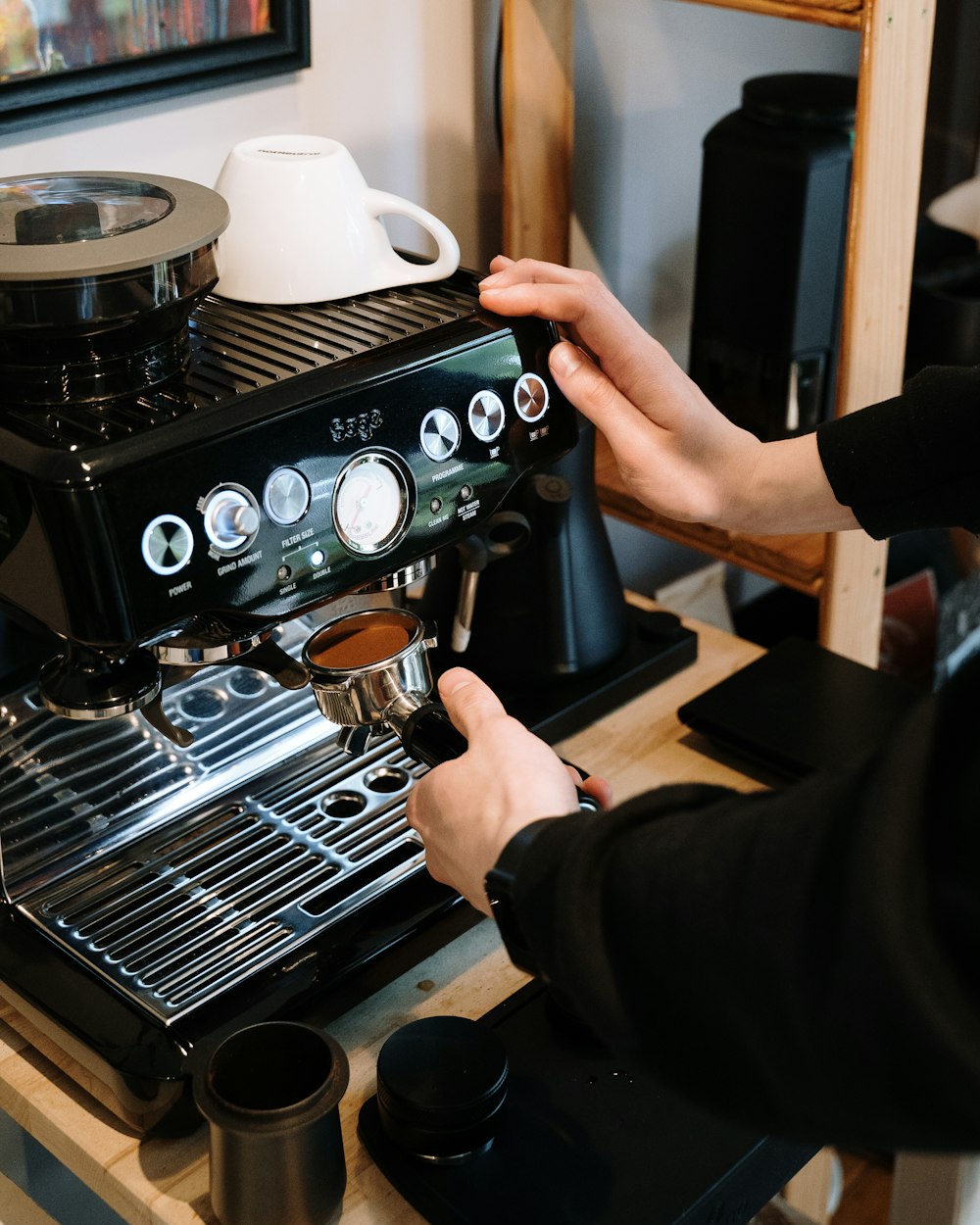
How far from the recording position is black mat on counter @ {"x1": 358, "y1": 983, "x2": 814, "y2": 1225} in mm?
704

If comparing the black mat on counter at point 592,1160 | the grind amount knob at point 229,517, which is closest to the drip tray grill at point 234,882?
the black mat on counter at point 592,1160

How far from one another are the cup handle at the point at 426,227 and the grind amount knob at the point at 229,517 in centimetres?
23

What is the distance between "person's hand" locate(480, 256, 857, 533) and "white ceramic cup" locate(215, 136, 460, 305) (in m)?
0.09

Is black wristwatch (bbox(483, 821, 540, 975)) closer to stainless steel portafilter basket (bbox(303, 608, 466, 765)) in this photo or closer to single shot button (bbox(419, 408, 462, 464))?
stainless steel portafilter basket (bbox(303, 608, 466, 765))

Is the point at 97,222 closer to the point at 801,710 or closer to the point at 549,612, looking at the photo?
the point at 549,612

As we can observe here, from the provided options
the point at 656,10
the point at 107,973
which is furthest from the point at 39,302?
the point at 656,10

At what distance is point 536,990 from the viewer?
83cm

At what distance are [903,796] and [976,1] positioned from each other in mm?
1461

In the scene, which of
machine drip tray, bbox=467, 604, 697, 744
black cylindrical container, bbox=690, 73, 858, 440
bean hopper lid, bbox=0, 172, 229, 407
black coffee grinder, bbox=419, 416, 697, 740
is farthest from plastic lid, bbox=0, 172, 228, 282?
black cylindrical container, bbox=690, 73, 858, 440

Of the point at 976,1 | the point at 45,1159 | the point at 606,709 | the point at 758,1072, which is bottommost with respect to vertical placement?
the point at 45,1159

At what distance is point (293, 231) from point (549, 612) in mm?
371

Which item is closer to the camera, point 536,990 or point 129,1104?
point 129,1104

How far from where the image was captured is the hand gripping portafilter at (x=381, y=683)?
75 cm

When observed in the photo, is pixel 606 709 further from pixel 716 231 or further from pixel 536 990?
pixel 716 231
